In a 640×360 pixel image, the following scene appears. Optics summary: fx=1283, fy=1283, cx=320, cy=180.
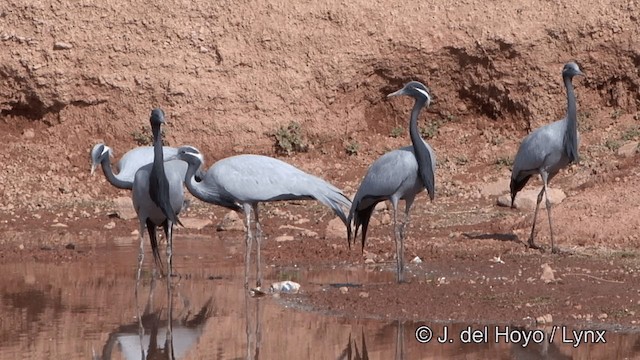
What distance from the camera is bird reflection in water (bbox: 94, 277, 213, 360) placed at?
8.16 metres

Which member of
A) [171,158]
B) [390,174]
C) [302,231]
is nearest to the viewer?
[390,174]

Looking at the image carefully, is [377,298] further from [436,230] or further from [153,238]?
[436,230]

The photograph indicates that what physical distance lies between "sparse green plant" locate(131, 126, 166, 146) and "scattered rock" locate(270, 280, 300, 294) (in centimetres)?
681

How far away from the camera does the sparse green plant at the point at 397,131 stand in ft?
57.2

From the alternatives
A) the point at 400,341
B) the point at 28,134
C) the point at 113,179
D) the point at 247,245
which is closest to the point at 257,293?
the point at 247,245

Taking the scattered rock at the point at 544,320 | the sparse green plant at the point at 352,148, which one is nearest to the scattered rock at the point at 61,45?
the sparse green plant at the point at 352,148

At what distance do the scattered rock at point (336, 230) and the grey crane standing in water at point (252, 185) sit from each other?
221 centimetres

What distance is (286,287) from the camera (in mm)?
10188

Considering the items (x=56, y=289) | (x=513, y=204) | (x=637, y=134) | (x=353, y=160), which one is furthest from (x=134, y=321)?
(x=637, y=134)

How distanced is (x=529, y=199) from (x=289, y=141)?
385cm

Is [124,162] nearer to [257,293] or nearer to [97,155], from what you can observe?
[97,155]

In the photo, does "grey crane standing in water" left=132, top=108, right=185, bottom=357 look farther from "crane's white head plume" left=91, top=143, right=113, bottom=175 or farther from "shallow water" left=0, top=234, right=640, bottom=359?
"crane's white head plume" left=91, top=143, right=113, bottom=175

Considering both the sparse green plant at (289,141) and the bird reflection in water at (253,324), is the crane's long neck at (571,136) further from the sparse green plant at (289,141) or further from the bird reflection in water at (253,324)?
the sparse green plant at (289,141)

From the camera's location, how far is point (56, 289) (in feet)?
34.2
